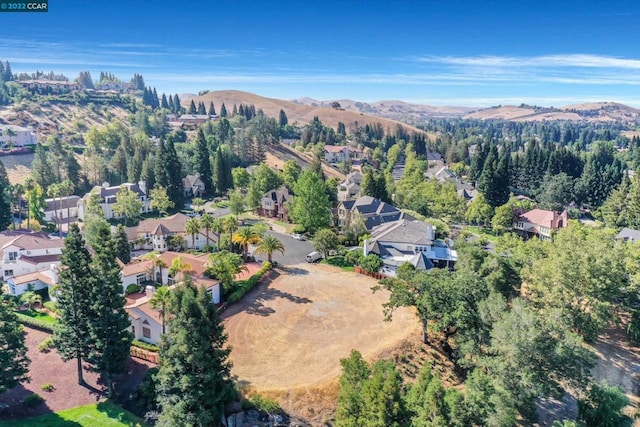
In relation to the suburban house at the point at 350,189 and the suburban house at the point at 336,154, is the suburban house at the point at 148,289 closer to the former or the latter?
the suburban house at the point at 350,189

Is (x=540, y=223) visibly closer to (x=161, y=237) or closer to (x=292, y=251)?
(x=292, y=251)

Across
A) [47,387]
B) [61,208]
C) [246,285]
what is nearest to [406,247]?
[246,285]

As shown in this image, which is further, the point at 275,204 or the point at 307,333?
the point at 275,204

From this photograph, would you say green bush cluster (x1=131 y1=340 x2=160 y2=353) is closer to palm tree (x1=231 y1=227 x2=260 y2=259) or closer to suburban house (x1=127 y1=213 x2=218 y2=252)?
palm tree (x1=231 y1=227 x2=260 y2=259)

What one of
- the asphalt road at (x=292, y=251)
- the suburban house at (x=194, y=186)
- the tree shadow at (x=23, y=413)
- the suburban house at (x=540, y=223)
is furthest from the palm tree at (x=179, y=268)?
the suburban house at (x=540, y=223)

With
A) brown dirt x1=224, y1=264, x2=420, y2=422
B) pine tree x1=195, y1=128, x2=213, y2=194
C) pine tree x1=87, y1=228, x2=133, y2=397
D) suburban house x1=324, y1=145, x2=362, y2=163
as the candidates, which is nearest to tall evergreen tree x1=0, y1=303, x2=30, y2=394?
pine tree x1=87, y1=228, x2=133, y2=397

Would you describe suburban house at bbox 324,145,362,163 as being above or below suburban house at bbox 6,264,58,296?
above

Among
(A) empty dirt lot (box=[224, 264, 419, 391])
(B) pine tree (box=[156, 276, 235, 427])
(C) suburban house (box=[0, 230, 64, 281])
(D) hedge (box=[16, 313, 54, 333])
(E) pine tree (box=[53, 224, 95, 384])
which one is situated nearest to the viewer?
(B) pine tree (box=[156, 276, 235, 427])
